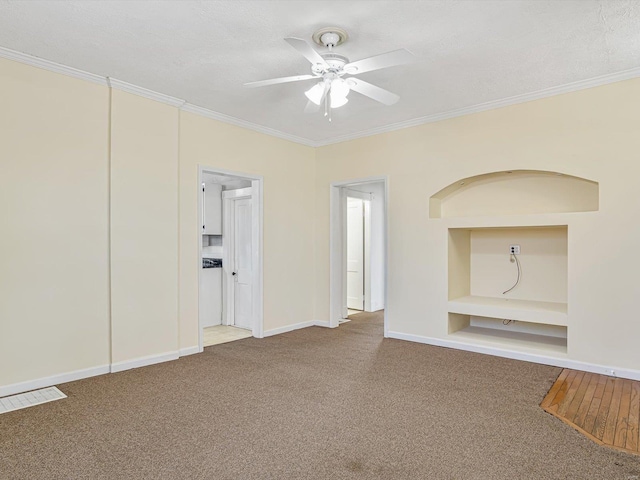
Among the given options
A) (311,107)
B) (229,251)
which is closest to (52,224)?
(311,107)

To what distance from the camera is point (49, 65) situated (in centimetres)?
354

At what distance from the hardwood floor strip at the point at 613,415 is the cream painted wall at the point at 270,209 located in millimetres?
3850

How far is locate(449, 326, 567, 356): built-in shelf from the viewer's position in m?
4.37

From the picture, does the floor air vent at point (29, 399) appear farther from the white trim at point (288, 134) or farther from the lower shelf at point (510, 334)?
the lower shelf at point (510, 334)

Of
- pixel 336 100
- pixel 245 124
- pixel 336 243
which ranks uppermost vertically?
pixel 245 124

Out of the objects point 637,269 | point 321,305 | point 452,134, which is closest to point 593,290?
point 637,269

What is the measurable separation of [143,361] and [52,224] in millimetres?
1617

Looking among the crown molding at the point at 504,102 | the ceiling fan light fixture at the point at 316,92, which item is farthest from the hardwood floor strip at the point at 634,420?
the ceiling fan light fixture at the point at 316,92

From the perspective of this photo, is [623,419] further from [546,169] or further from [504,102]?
[504,102]

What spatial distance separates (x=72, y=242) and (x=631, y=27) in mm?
4910

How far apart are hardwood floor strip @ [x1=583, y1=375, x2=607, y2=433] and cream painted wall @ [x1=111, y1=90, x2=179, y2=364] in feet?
12.7

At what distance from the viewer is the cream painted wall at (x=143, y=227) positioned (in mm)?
4000

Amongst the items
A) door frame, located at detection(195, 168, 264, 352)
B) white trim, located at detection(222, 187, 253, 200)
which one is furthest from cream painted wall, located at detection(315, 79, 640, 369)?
white trim, located at detection(222, 187, 253, 200)

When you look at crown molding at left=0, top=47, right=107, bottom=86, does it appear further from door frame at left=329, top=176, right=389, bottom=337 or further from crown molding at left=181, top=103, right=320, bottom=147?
door frame at left=329, top=176, right=389, bottom=337
